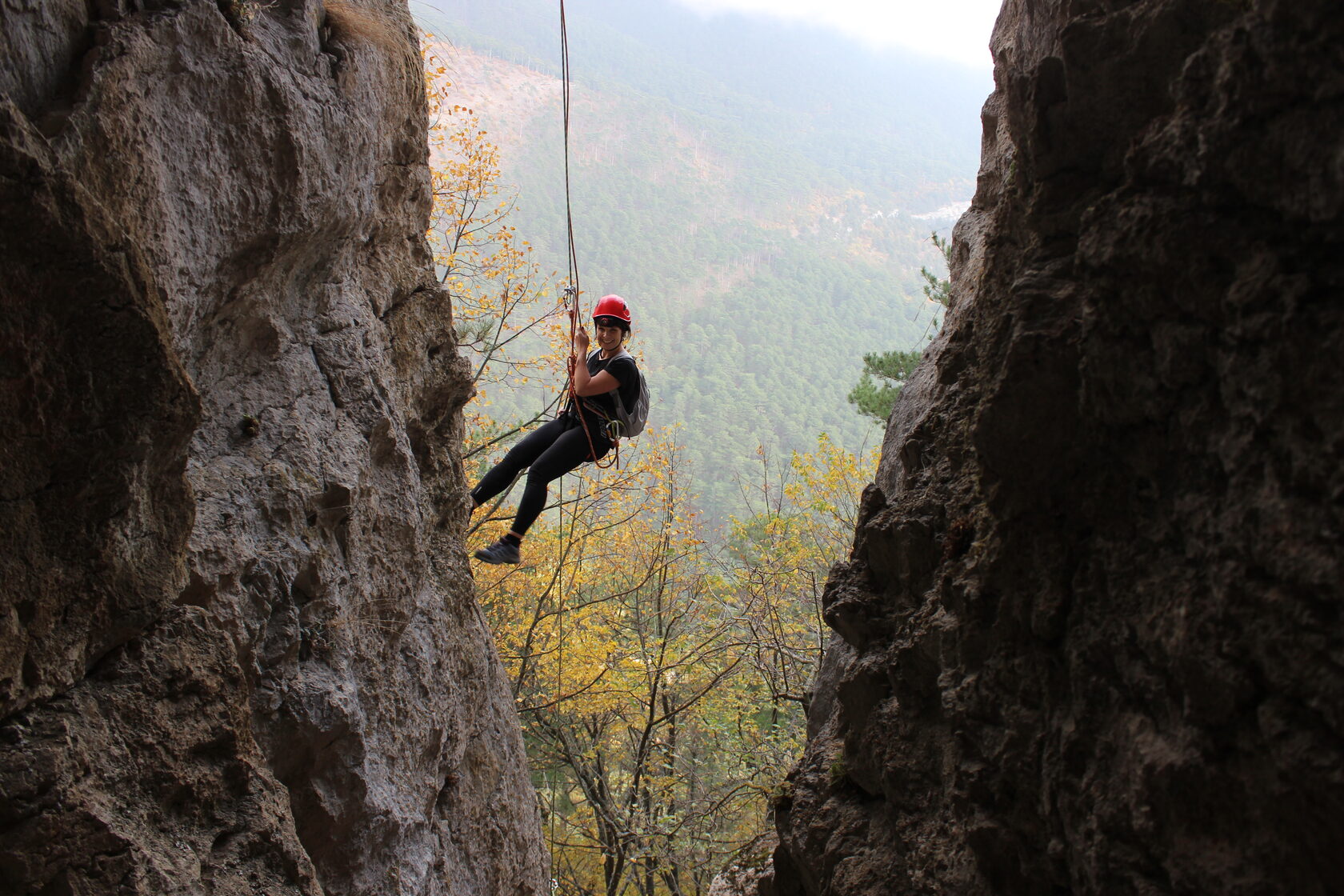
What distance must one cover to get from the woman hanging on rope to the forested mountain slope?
46.0 metres

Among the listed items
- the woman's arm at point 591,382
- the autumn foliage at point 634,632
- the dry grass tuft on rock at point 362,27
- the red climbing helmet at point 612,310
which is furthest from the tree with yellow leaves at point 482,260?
the dry grass tuft on rock at point 362,27

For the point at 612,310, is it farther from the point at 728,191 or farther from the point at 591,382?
the point at 728,191

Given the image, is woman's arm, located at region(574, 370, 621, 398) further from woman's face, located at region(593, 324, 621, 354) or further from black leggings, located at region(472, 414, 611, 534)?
black leggings, located at region(472, 414, 611, 534)

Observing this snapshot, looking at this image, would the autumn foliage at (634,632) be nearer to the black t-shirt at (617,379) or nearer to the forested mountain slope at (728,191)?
the black t-shirt at (617,379)

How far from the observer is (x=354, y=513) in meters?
5.04

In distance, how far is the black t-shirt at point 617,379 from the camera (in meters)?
6.48

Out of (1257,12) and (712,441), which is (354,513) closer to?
(1257,12)

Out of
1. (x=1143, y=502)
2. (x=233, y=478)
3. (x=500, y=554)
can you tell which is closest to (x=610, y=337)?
(x=500, y=554)

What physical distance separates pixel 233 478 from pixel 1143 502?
384cm

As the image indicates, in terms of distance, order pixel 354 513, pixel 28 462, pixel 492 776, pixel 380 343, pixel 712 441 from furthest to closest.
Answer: pixel 712 441 < pixel 492 776 < pixel 380 343 < pixel 354 513 < pixel 28 462

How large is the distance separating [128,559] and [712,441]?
6092 cm

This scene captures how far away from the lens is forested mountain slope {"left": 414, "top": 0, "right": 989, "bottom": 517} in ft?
253

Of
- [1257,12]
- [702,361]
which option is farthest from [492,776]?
[702,361]

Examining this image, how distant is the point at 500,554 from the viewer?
→ 251 inches
